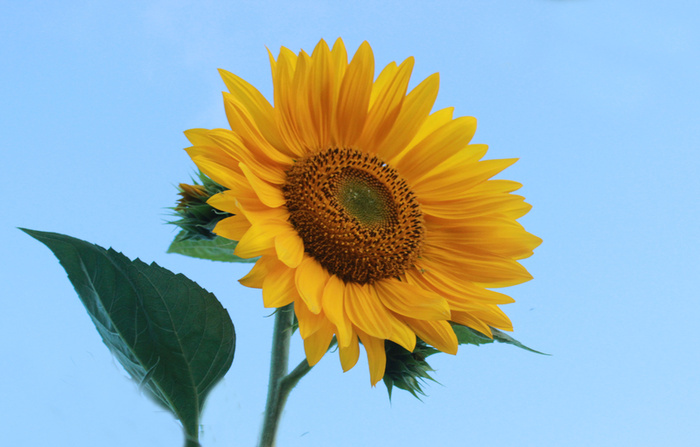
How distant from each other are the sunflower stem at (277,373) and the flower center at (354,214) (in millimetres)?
190

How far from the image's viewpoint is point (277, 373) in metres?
1.77

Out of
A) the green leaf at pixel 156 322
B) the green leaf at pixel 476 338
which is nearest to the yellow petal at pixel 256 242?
the green leaf at pixel 156 322

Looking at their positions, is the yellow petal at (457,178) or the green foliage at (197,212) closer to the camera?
the green foliage at (197,212)

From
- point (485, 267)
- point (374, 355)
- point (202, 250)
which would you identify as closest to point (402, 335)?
point (374, 355)

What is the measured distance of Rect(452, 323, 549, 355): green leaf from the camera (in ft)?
5.98

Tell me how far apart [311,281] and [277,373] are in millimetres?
285

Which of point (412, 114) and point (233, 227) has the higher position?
point (412, 114)

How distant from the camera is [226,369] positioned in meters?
1.73

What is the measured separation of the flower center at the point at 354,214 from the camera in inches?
71.7

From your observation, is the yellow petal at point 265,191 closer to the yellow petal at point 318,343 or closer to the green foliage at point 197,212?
the green foliage at point 197,212

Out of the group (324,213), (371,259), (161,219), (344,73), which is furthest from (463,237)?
(161,219)

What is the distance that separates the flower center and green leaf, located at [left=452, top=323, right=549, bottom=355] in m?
0.27

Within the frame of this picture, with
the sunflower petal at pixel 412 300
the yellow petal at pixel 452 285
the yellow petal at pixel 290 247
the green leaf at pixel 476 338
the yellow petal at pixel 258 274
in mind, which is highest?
the yellow petal at pixel 452 285

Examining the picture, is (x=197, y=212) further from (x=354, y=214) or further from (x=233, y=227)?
(x=354, y=214)
